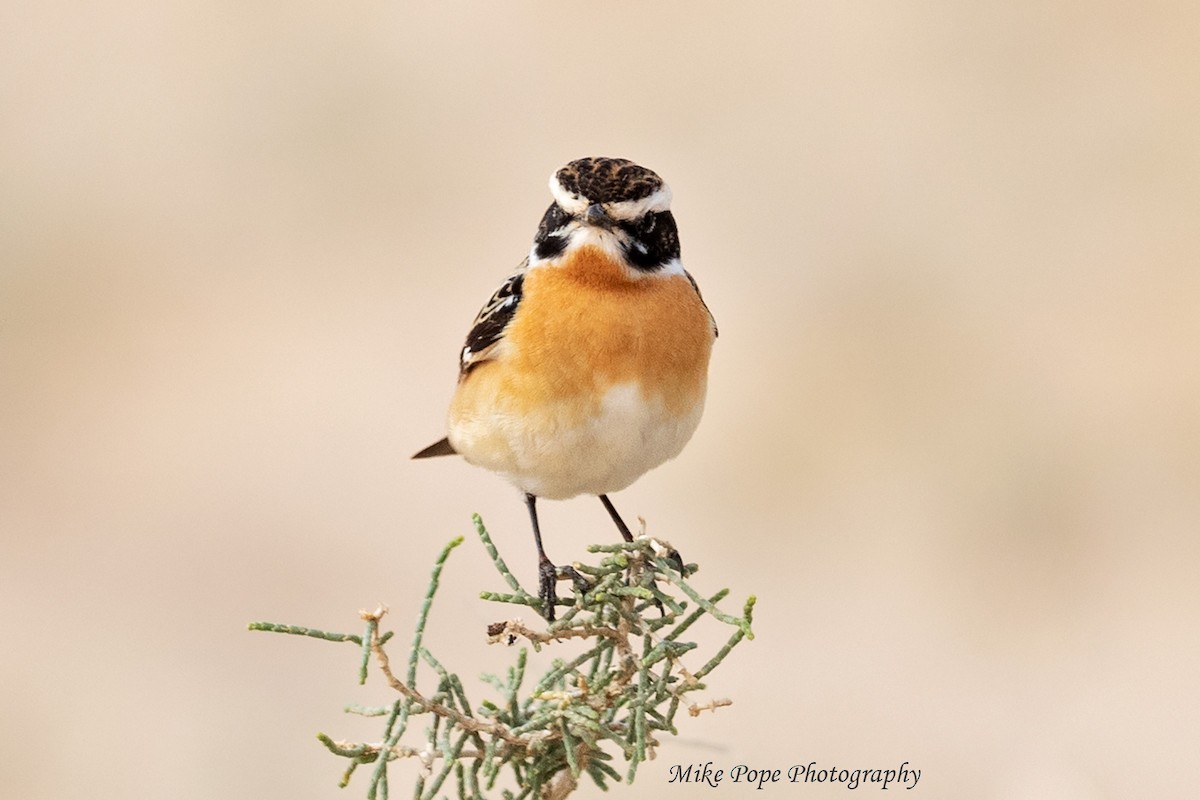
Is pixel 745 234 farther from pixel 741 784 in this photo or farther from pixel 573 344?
pixel 573 344

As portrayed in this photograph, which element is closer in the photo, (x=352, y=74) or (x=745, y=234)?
(x=745, y=234)

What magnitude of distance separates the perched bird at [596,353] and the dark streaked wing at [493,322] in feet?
0.11

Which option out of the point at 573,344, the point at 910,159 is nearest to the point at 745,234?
the point at 910,159

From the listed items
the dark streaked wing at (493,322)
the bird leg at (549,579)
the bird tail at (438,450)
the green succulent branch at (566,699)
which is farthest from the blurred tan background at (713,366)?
the green succulent branch at (566,699)

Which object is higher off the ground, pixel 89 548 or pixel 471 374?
pixel 89 548

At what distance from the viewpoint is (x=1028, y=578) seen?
10.3m

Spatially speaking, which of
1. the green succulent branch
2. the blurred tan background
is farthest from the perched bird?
the blurred tan background

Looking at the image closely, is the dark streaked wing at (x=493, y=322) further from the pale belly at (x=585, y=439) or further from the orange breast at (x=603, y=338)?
the pale belly at (x=585, y=439)

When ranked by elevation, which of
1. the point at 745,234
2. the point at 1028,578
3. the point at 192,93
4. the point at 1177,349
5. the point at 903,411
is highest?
the point at 192,93

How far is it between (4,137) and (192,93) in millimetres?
1757

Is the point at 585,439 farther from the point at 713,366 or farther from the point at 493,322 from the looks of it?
the point at 713,366

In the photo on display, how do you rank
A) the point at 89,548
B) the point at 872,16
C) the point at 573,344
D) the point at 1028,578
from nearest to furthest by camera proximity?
the point at 573,344
the point at 1028,578
the point at 89,548
the point at 872,16

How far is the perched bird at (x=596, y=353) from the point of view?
188 inches

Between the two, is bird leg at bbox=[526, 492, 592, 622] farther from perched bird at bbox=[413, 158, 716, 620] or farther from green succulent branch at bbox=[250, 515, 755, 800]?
green succulent branch at bbox=[250, 515, 755, 800]
